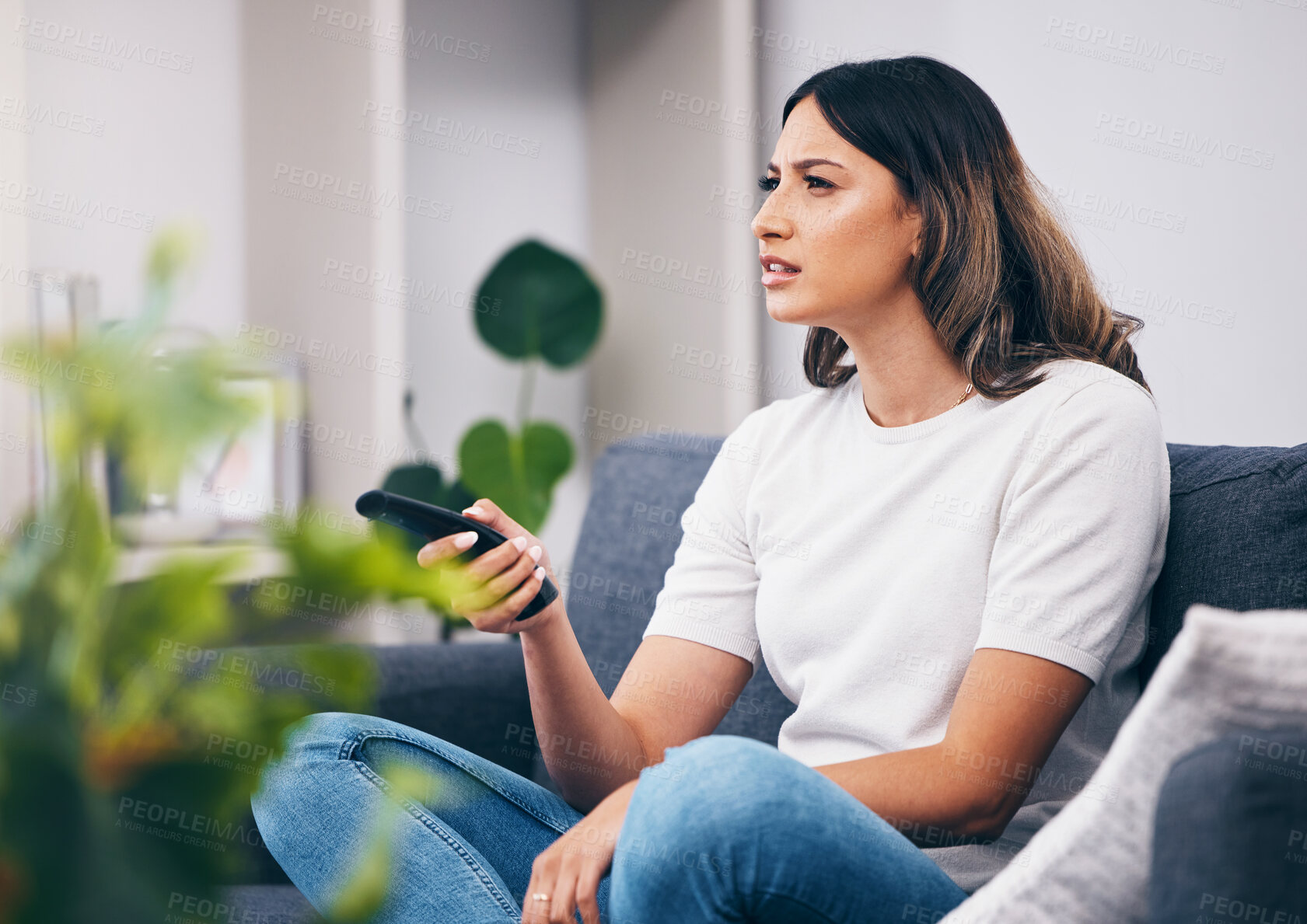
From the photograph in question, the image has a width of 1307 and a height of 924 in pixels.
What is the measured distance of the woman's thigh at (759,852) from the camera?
27.0 inches

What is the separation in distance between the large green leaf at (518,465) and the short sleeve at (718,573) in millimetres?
1029

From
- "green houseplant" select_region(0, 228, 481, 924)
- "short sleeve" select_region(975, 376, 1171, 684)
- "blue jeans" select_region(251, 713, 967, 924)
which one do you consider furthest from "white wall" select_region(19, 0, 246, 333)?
"green houseplant" select_region(0, 228, 481, 924)

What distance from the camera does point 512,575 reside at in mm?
993

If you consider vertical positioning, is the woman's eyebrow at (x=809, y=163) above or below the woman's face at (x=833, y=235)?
above

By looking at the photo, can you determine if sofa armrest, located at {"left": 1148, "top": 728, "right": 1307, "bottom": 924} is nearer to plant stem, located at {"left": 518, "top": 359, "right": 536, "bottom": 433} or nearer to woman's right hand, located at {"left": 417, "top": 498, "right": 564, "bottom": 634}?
woman's right hand, located at {"left": 417, "top": 498, "right": 564, "bottom": 634}

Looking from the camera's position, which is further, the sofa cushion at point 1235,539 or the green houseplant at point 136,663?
the sofa cushion at point 1235,539

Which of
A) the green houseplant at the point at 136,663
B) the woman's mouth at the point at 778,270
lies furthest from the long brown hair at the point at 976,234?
the green houseplant at the point at 136,663

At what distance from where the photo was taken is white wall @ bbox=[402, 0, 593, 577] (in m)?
2.57

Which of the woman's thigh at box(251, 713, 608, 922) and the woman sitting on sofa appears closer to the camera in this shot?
the woman sitting on sofa

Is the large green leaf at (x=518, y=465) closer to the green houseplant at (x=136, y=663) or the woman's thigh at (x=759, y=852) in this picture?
the woman's thigh at (x=759, y=852)

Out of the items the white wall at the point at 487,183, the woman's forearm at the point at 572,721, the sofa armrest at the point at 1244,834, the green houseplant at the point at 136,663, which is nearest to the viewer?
the green houseplant at the point at 136,663

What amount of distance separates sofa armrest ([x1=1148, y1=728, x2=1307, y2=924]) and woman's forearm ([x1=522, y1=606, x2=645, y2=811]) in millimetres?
648

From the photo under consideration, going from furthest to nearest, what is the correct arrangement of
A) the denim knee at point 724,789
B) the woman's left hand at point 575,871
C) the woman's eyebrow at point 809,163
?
the woman's eyebrow at point 809,163, the woman's left hand at point 575,871, the denim knee at point 724,789

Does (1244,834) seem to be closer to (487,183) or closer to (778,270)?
(778,270)
